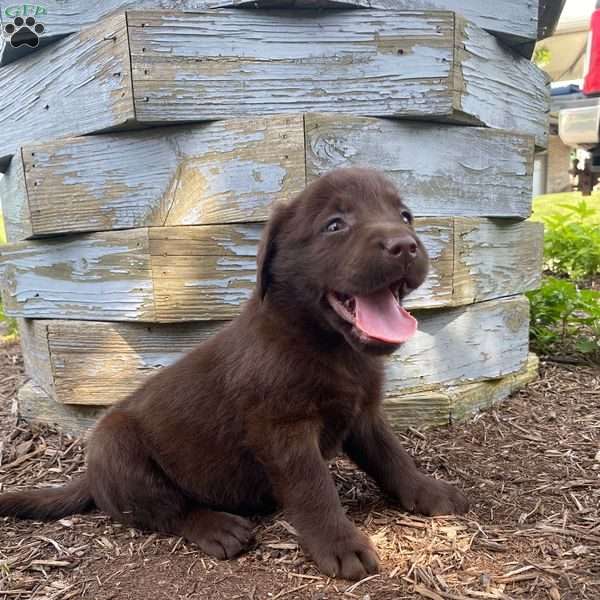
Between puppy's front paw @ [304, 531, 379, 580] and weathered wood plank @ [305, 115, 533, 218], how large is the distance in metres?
1.60

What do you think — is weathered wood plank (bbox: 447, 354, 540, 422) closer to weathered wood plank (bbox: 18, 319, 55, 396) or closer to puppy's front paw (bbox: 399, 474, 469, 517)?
puppy's front paw (bbox: 399, 474, 469, 517)

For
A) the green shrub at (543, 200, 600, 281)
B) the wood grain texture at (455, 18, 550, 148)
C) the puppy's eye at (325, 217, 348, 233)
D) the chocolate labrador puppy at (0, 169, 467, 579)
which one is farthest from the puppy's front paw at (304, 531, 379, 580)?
the green shrub at (543, 200, 600, 281)

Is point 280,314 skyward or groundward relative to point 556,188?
skyward

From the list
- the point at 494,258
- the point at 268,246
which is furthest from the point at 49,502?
the point at 494,258

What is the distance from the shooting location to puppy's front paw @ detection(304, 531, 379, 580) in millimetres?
1970

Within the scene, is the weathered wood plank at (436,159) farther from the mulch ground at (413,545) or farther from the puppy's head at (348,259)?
the mulch ground at (413,545)

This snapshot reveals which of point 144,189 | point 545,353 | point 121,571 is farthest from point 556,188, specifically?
point 121,571

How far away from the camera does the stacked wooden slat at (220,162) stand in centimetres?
283

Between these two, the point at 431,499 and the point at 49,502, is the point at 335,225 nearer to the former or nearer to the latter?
the point at 431,499

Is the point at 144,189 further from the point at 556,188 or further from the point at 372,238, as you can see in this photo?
the point at 556,188

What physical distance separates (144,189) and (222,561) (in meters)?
1.76

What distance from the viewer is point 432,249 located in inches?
123

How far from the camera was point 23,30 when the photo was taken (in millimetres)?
3051

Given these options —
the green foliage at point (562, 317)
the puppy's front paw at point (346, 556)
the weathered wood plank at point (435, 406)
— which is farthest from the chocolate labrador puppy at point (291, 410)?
the green foliage at point (562, 317)
